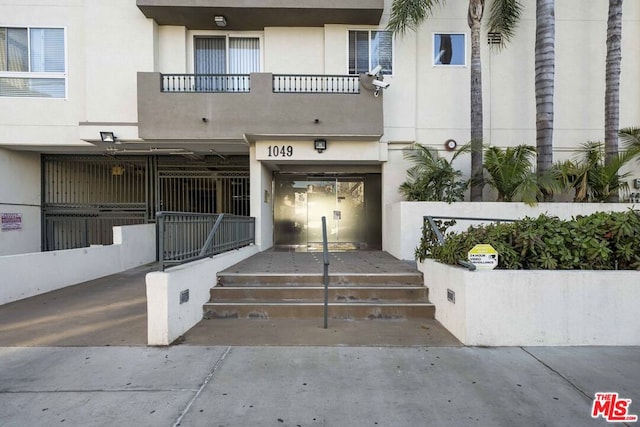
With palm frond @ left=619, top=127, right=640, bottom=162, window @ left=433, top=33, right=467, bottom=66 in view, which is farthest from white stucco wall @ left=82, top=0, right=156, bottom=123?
palm frond @ left=619, top=127, right=640, bottom=162

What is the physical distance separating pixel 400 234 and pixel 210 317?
4827 mm

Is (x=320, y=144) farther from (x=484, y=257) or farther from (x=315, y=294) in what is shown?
(x=484, y=257)

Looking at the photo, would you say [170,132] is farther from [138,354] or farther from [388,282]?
[388,282]

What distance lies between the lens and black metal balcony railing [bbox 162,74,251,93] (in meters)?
8.88

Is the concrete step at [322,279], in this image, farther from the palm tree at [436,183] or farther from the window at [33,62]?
the window at [33,62]

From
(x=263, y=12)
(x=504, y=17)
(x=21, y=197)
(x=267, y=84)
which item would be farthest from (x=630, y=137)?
(x=21, y=197)

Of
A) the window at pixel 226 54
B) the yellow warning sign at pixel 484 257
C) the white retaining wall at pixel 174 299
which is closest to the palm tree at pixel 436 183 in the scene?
the yellow warning sign at pixel 484 257

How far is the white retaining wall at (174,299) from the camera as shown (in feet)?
14.1

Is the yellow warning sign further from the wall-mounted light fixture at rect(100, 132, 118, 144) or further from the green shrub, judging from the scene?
the wall-mounted light fixture at rect(100, 132, 118, 144)

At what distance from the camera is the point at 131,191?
1148cm

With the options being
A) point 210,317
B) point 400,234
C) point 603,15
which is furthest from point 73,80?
point 603,15

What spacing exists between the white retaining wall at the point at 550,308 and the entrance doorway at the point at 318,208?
734 centimetres

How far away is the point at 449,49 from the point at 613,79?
13.6ft

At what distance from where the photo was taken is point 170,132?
8.55m
